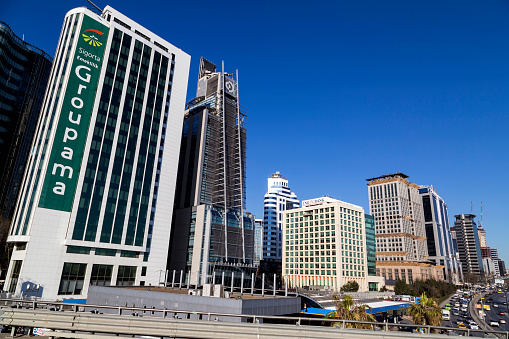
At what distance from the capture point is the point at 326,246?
6053 inches

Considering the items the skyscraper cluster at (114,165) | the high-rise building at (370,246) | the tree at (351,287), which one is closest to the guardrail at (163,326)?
the skyscraper cluster at (114,165)

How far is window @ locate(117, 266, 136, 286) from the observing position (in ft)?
245

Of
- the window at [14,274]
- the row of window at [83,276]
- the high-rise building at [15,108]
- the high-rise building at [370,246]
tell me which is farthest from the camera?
the high-rise building at [370,246]

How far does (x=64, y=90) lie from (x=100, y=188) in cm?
2359

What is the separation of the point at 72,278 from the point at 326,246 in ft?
375

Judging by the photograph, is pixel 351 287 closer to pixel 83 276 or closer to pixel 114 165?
pixel 83 276

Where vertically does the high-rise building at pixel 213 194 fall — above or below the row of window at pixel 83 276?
above

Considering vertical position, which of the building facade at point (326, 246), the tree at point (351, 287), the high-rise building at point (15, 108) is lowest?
the tree at point (351, 287)

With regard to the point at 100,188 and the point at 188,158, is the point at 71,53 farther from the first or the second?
the point at 188,158

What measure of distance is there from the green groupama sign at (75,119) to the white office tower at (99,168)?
0.22 m

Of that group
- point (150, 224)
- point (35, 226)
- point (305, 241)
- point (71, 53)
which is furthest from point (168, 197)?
point (305, 241)

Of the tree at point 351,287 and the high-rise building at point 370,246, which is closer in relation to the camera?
the tree at point 351,287

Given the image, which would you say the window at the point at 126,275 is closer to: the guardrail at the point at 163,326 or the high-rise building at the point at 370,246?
the guardrail at the point at 163,326

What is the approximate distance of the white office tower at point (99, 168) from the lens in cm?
6625
